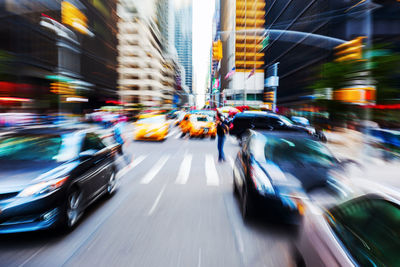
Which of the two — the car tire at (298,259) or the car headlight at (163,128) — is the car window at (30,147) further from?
the car headlight at (163,128)

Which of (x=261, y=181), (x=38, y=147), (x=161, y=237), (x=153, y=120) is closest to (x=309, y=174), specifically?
(x=261, y=181)

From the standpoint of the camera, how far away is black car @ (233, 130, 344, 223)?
4191mm

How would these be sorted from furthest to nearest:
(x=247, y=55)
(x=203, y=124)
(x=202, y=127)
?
(x=247, y=55), (x=203, y=124), (x=202, y=127)

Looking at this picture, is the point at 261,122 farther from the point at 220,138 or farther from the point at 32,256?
the point at 32,256

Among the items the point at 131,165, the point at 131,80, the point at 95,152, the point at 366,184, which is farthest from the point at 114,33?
the point at 366,184

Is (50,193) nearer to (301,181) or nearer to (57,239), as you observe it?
(57,239)

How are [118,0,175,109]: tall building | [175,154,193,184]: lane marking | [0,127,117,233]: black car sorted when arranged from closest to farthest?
[0,127,117,233]: black car < [175,154,193,184]: lane marking < [118,0,175,109]: tall building

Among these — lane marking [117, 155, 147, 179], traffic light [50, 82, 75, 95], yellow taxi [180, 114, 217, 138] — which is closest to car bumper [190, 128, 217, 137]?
yellow taxi [180, 114, 217, 138]

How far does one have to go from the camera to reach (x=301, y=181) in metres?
4.43

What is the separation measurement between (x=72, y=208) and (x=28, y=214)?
2.27 feet

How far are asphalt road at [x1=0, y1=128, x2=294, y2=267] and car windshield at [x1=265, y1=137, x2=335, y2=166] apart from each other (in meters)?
1.23

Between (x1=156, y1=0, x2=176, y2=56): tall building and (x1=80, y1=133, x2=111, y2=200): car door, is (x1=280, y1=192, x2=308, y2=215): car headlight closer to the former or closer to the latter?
(x1=80, y1=133, x2=111, y2=200): car door

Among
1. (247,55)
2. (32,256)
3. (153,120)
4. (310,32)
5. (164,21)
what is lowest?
(32,256)

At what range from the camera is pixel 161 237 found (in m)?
4.12
